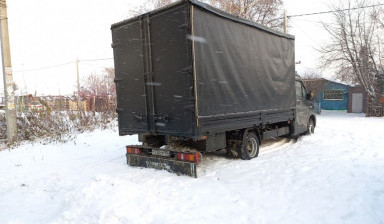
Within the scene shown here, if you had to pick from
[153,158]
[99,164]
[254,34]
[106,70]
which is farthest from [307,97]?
[106,70]

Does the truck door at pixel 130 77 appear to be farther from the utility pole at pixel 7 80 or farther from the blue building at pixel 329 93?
the blue building at pixel 329 93

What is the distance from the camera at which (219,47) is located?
17.1 ft

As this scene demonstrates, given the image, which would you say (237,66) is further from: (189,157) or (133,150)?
(133,150)

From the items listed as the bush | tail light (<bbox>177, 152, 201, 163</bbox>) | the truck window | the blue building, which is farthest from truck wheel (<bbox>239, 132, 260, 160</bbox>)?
the blue building

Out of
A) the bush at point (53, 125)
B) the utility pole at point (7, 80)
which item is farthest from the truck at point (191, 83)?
the utility pole at point (7, 80)

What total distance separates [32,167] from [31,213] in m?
2.89

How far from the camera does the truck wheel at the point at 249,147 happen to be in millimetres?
6263

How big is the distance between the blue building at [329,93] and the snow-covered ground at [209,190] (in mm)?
Answer: 21280

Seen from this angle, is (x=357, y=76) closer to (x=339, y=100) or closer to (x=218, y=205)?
(x=339, y=100)

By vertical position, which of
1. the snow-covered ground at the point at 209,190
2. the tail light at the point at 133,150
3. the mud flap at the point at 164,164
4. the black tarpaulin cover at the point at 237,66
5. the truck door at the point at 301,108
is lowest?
the snow-covered ground at the point at 209,190

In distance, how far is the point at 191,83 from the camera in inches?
185

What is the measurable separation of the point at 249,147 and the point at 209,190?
8.37 feet

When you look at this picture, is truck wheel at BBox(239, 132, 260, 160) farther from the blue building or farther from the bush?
the blue building

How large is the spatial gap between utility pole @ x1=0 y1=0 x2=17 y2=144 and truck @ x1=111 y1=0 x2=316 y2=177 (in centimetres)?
549
